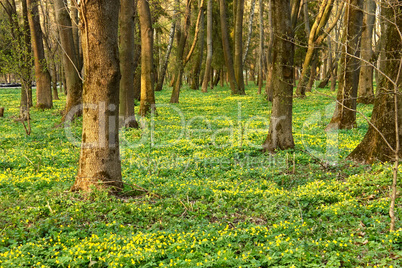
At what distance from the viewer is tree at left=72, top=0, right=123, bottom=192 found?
611 centimetres

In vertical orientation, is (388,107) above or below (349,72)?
below

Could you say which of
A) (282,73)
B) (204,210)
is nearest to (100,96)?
(204,210)

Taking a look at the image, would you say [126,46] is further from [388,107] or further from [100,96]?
[388,107]

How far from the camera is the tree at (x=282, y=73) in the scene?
9281 millimetres

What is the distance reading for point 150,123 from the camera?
15.2m

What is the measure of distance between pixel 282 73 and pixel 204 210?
4924mm

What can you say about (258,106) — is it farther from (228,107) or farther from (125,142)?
(125,142)

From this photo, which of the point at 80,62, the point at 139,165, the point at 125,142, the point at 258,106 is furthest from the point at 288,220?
the point at 80,62

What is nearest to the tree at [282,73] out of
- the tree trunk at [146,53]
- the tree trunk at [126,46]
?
the tree trunk at [126,46]

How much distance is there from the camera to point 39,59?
19.5m

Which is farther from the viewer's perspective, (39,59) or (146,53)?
(39,59)

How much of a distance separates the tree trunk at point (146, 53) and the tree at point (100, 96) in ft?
32.0

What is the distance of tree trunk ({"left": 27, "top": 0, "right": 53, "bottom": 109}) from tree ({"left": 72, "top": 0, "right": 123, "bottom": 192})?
1365cm

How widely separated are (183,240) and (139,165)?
4711 millimetres
